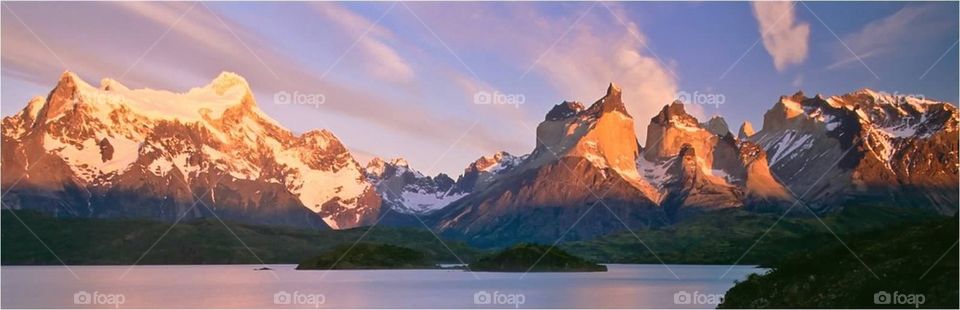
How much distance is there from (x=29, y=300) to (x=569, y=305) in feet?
264

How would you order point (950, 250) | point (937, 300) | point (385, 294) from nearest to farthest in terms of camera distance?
1. point (937, 300)
2. point (950, 250)
3. point (385, 294)

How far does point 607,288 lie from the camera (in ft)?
655

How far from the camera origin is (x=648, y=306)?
5438 inches

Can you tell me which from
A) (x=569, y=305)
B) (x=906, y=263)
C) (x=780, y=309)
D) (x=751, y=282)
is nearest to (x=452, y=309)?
(x=569, y=305)

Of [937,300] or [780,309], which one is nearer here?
[937,300]

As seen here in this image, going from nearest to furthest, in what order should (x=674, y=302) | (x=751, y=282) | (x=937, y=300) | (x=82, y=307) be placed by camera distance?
(x=937, y=300)
(x=751, y=282)
(x=82, y=307)
(x=674, y=302)

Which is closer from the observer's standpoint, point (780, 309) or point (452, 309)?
point (780, 309)

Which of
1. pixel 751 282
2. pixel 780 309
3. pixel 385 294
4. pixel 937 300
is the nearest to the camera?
pixel 937 300

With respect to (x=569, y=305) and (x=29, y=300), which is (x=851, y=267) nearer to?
(x=569, y=305)

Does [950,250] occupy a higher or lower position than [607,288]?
lower

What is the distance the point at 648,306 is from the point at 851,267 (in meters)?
52.7

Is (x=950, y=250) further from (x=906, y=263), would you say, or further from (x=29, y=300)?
(x=29, y=300)

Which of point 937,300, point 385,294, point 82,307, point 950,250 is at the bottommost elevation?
point 937,300

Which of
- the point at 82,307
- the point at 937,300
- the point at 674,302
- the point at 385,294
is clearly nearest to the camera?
the point at 937,300
